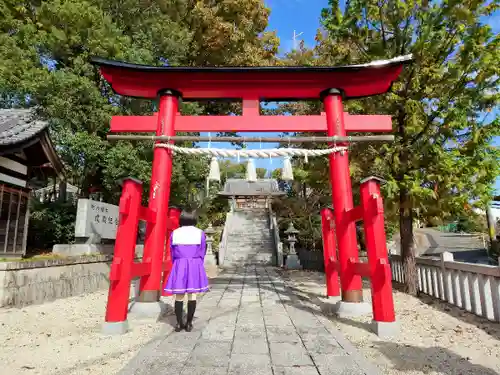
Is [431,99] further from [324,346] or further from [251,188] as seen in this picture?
[251,188]

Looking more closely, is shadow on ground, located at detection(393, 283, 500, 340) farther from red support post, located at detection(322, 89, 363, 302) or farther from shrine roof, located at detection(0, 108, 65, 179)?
shrine roof, located at detection(0, 108, 65, 179)

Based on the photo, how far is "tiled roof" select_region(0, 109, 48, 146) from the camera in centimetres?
798

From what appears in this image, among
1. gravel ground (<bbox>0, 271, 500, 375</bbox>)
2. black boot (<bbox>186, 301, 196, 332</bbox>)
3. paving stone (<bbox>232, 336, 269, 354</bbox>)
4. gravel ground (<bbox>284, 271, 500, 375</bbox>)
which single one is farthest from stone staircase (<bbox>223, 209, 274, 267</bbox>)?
paving stone (<bbox>232, 336, 269, 354</bbox>)

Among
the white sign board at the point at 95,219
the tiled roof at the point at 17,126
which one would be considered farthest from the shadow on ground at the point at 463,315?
the tiled roof at the point at 17,126

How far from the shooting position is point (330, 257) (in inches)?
270

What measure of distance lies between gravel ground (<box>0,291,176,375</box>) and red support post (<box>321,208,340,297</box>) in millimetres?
3515

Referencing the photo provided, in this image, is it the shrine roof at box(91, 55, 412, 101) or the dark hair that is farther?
the shrine roof at box(91, 55, 412, 101)

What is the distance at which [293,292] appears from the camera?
26.6 ft

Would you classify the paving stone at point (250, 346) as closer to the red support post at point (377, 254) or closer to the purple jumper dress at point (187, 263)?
the purple jumper dress at point (187, 263)

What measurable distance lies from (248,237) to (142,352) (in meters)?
17.4

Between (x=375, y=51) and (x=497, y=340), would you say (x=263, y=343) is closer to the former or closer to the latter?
(x=497, y=340)

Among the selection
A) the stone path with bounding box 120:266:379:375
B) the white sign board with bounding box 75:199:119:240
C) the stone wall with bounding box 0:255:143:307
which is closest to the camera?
the stone path with bounding box 120:266:379:375

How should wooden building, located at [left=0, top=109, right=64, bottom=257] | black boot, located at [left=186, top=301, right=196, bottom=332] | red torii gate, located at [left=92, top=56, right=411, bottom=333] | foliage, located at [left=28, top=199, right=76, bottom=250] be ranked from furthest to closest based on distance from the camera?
foliage, located at [left=28, top=199, right=76, bottom=250]
wooden building, located at [left=0, top=109, right=64, bottom=257]
red torii gate, located at [left=92, top=56, right=411, bottom=333]
black boot, located at [left=186, top=301, right=196, bottom=332]

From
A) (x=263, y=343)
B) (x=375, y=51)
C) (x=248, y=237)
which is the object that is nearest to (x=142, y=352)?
(x=263, y=343)
